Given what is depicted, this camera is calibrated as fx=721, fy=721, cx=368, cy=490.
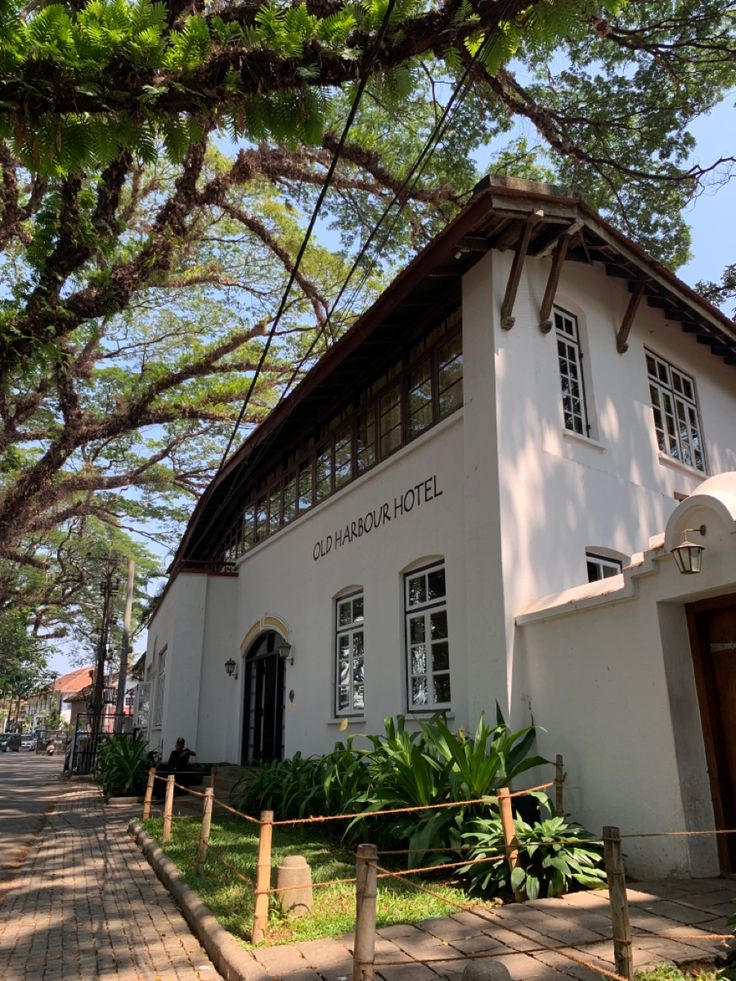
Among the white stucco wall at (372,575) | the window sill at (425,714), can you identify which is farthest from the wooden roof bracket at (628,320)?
the window sill at (425,714)

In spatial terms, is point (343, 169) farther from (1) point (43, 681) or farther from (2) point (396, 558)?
(1) point (43, 681)

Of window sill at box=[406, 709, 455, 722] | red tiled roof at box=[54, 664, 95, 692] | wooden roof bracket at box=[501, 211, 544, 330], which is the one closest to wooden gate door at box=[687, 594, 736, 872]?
window sill at box=[406, 709, 455, 722]

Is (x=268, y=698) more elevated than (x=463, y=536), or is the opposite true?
(x=463, y=536)

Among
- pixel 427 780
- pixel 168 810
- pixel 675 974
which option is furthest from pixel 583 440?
pixel 168 810

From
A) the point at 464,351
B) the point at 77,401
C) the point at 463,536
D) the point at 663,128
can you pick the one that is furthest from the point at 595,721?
the point at 77,401

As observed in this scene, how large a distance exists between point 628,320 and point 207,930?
8.52 metres

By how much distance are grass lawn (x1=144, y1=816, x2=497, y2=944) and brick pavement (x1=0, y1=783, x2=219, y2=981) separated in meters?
0.30

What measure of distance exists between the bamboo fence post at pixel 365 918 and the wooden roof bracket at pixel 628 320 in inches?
318

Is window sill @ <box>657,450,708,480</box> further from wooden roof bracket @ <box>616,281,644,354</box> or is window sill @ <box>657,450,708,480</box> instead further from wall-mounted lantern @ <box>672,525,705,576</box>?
wall-mounted lantern @ <box>672,525,705,576</box>

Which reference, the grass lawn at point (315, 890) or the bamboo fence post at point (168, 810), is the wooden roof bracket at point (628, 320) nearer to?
the grass lawn at point (315, 890)

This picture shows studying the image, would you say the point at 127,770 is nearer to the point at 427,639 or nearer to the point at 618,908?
the point at 427,639

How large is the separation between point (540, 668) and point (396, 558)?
2.91m

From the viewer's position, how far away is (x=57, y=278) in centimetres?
790

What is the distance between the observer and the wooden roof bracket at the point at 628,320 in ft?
31.5
